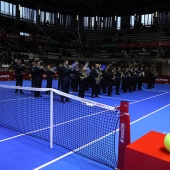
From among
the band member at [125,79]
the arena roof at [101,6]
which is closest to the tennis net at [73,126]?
the band member at [125,79]

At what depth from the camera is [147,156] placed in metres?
2.79

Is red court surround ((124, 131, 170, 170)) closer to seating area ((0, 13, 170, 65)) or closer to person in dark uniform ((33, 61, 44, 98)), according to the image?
A: person in dark uniform ((33, 61, 44, 98))

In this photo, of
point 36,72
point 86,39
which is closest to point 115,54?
point 86,39

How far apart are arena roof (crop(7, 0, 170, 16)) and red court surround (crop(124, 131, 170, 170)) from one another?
A: 36617mm

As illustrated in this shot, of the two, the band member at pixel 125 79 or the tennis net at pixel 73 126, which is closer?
the tennis net at pixel 73 126

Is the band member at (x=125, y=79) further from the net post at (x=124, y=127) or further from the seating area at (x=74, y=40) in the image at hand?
the seating area at (x=74, y=40)

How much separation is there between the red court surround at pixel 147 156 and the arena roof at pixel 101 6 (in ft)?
120

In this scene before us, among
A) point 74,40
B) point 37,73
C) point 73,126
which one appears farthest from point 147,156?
point 74,40

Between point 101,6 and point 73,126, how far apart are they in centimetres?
3664

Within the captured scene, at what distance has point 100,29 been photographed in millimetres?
41750

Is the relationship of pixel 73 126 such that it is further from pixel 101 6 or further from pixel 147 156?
pixel 101 6

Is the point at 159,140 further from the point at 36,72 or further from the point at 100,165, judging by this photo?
the point at 36,72

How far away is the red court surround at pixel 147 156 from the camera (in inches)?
106

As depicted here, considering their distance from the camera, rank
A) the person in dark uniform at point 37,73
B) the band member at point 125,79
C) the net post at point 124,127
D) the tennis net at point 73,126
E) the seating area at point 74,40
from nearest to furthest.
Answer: the net post at point 124,127, the tennis net at point 73,126, the person in dark uniform at point 37,73, the band member at point 125,79, the seating area at point 74,40
